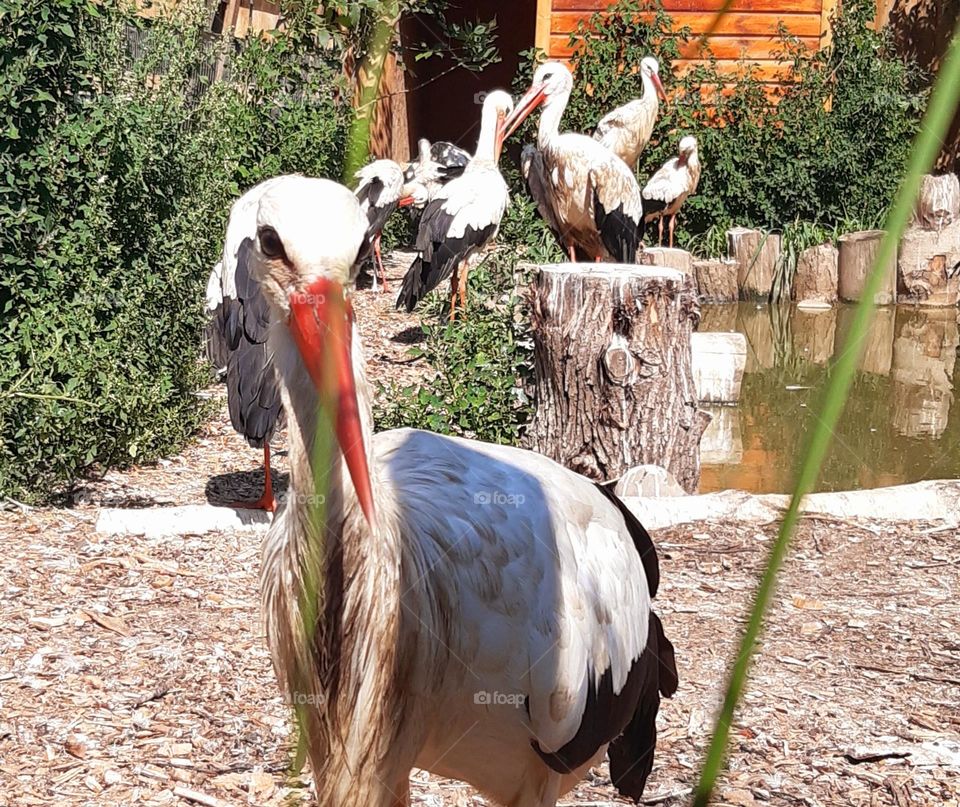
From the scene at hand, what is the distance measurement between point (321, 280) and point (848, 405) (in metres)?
7.21

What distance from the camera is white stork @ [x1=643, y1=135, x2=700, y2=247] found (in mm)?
11961

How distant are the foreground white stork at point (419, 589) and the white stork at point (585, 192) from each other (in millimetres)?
7076

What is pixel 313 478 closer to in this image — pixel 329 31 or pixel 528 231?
pixel 329 31

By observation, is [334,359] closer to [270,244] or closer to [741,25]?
[270,244]

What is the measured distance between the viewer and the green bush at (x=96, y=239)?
4.61 m

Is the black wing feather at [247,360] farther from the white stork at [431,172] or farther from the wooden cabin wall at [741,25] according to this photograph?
the wooden cabin wall at [741,25]

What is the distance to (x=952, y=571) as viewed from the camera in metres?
4.13

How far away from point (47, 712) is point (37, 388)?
6.07 feet

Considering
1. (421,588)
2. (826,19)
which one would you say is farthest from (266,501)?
(826,19)

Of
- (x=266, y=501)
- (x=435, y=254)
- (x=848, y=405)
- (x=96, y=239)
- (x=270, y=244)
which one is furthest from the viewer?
(x=435, y=254)

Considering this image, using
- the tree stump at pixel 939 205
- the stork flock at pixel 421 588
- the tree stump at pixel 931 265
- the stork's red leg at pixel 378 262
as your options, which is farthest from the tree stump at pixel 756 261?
the stork flock at pixel 421 588

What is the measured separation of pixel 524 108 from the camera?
400 inches

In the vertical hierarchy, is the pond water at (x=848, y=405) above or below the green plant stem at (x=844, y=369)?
below

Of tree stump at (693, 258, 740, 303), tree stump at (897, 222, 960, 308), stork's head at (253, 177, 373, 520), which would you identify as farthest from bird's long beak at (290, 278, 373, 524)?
tree stump at (897, 222, 960, 308)
